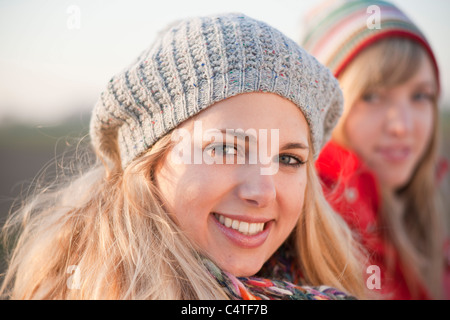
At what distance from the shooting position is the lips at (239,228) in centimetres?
170

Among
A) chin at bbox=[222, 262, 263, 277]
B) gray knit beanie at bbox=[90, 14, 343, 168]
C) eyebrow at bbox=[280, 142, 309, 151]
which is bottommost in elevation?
chin at bbox=[222, 262, 263, 277]

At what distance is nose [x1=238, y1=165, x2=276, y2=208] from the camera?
1.63 meters

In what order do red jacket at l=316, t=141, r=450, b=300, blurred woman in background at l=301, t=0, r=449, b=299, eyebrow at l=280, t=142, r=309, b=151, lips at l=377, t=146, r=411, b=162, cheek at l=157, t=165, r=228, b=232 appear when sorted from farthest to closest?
lips at l=377, t=146, r=411, b=162, blurred woman in background at l=301, t=0, r=449, b=299, red jacket at l=316, t=141, r=450, b=300, eyebrow at l=280, t=142, r=309, b=151, cheek at l=157, t=165, r=228, b=232

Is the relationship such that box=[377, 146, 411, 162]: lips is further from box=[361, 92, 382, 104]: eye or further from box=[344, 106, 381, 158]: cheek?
box=[361, 92, 382, 104]: eye

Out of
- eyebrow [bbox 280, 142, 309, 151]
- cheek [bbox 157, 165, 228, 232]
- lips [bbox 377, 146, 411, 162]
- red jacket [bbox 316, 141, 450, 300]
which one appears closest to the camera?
cheek [bbox 157, 165, 228, 232]

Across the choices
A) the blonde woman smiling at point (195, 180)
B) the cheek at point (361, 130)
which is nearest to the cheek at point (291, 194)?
the blonde woman smiling at point (195, 180)

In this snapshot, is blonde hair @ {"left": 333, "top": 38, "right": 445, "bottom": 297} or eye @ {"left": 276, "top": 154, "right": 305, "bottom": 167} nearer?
eye @ {"left": 276, "top": 154, "right": 305, "bottom": 167}

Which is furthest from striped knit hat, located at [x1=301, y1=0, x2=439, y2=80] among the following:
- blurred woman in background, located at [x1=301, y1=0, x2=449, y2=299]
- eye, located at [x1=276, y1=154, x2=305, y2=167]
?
eye, located at [x1=276, y1=154, x2=305, y2=167]

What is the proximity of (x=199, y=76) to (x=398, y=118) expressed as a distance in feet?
5.74

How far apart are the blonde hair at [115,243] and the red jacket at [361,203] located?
57 centimetres

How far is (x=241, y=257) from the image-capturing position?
5.71ft
